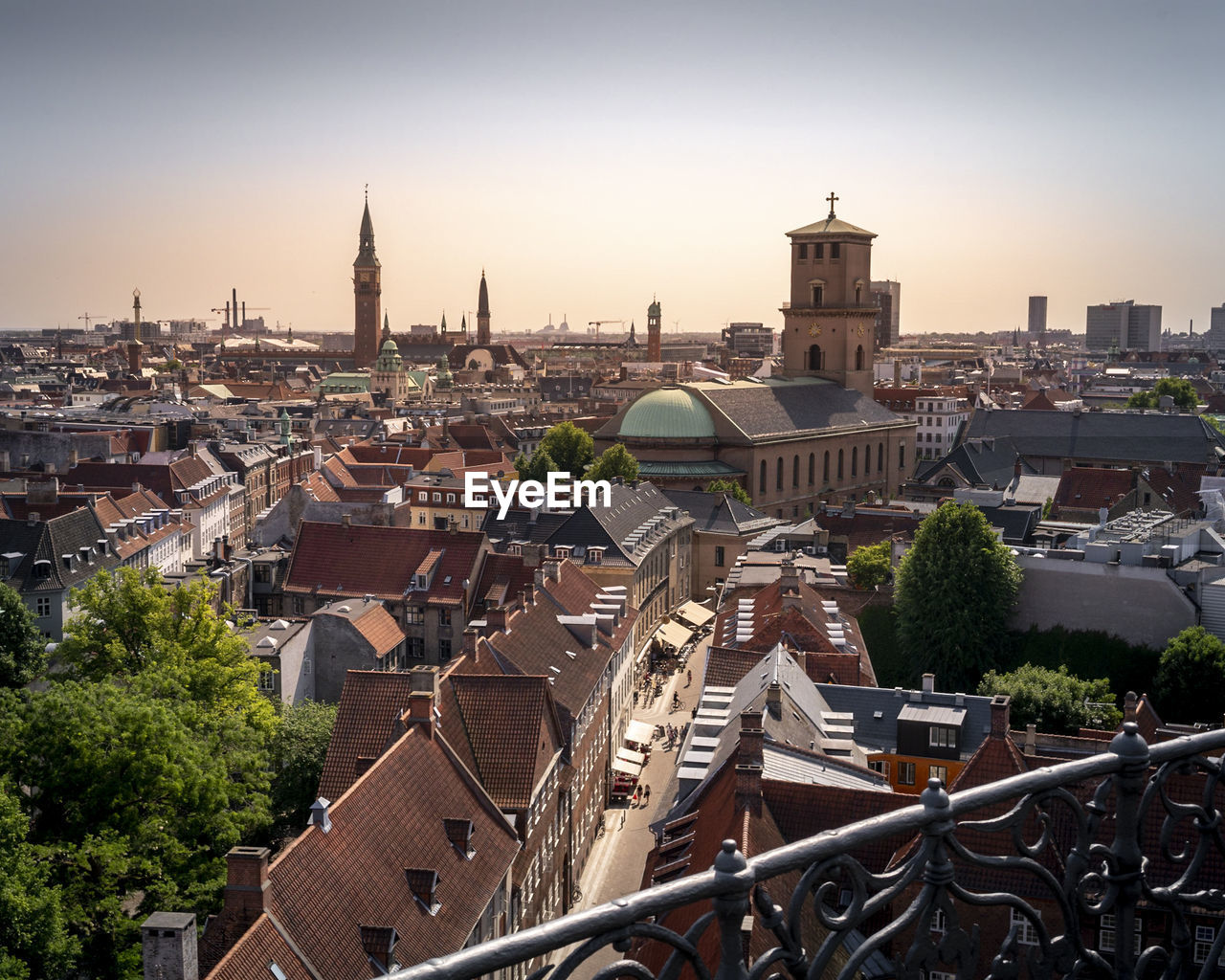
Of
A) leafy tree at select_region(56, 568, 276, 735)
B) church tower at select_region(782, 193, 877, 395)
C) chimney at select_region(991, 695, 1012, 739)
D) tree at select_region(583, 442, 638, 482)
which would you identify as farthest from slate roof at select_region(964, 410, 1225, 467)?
leafy tree at select_region(56, 568, 276, 735)

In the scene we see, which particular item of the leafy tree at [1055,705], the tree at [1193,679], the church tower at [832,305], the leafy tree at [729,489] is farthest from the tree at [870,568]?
the church tower at [832,305]

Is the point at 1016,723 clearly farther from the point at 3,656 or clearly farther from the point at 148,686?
the point at 3,656

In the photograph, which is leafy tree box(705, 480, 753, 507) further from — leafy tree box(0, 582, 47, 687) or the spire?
the spire

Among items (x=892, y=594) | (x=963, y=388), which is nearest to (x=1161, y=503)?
(x=892, y=594)

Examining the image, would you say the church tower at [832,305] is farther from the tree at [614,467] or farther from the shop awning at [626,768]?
the shop awning at [626,768]

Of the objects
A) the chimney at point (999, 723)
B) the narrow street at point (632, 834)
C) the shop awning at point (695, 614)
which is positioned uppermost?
the chimney at point (999, 723)

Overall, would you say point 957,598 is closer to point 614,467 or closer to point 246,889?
point 246,889

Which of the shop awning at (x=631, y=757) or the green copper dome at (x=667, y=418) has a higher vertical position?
the green copper dome at (x=667, y=418)
